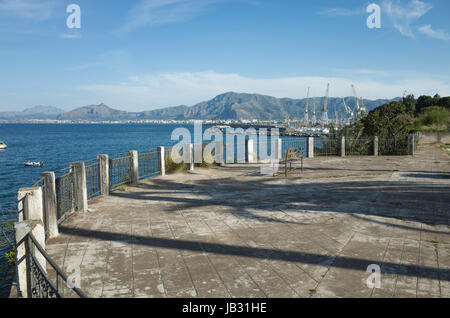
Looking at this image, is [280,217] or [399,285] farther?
[280,217]

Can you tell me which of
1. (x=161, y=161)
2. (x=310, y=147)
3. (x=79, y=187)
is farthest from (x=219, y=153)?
(x=79, y=187)

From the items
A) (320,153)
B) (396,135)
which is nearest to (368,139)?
(396,135)

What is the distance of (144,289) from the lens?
180 inches

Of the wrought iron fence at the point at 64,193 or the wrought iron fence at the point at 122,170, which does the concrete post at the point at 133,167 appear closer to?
the wrought iron fence at the point at 122,170

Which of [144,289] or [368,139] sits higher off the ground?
[368,139]

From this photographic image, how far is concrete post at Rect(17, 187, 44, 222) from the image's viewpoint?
18.5ft

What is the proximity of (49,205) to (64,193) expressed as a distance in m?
1.31

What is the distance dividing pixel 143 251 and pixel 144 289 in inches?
57.5

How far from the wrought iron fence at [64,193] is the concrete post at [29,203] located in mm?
1913

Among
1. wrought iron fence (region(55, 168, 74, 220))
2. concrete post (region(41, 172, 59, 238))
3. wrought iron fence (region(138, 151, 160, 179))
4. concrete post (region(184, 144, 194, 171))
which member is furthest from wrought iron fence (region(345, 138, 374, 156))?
concrete post (region(41, 172, 59, 238))

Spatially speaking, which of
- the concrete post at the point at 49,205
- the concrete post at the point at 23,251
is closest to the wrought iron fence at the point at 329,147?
the concrete post at the point at 49,205

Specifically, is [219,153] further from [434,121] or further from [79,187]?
[434,121]
